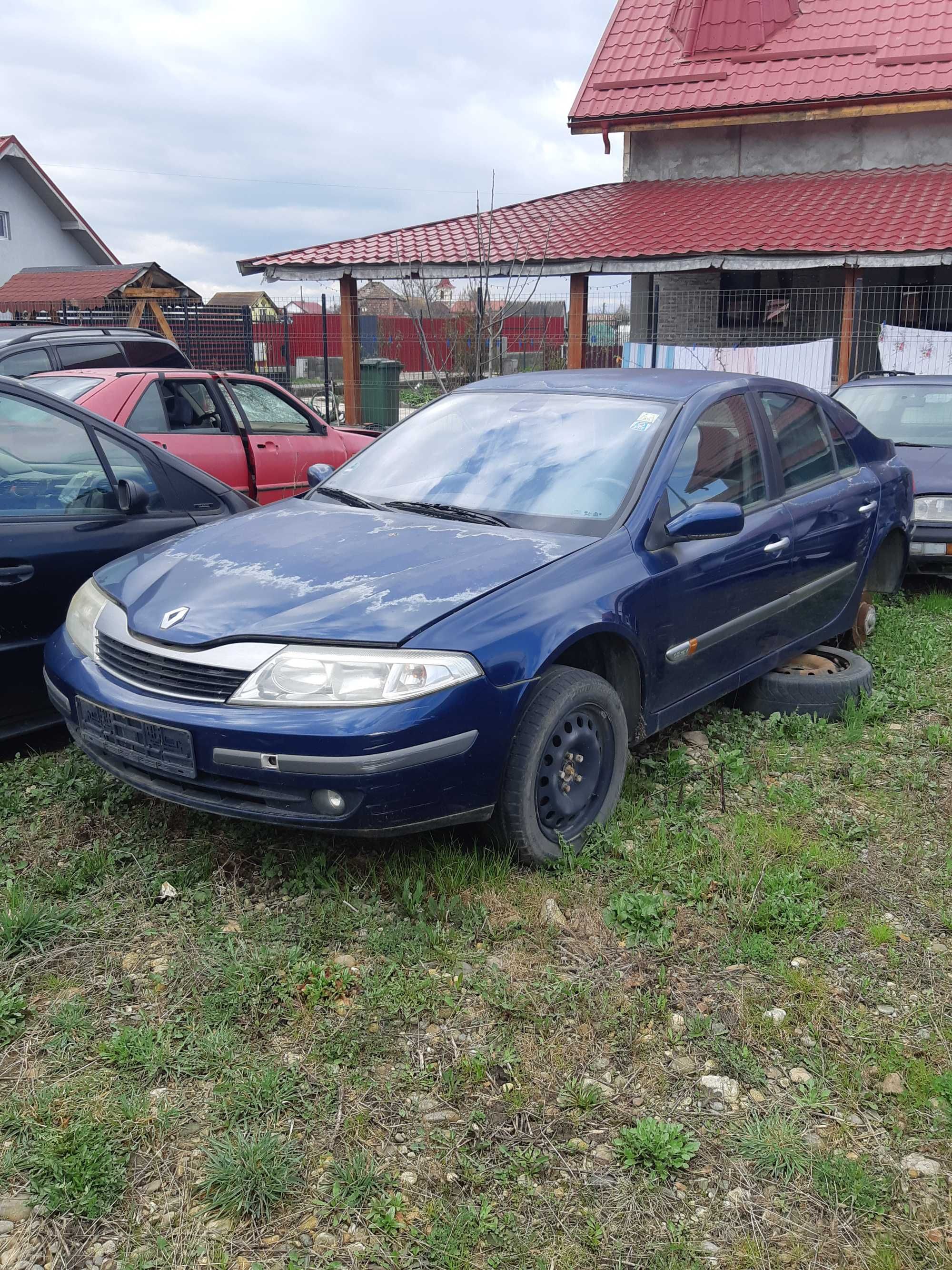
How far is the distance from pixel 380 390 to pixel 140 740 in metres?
15.3

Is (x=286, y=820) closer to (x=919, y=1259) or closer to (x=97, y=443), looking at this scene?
(x=919, y=1259)

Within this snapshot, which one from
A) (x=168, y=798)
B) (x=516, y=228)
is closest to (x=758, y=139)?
(x=516, y=228)

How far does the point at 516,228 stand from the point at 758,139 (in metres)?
4.19

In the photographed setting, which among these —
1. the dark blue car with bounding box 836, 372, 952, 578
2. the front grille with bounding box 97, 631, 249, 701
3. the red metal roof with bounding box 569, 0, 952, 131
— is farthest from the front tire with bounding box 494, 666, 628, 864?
the red metal roof with bounding box 569, 0, 952, 131

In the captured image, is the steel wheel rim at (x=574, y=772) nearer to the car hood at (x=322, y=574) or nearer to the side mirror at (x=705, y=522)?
the car hood at (x=322, y=574)

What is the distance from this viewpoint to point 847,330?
48.6ft

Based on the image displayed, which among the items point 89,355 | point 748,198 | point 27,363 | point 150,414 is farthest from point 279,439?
point 748,198

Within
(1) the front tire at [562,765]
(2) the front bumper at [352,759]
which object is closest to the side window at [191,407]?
(2) the front bumper at [352,759]

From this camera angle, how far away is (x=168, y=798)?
327cm

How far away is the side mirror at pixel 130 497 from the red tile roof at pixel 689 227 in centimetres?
1167

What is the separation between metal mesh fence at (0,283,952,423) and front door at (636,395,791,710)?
867 cm

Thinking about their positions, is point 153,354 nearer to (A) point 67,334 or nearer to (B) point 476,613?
(A) point 67,334

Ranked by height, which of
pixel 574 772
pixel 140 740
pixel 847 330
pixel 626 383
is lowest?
pixel 574 772

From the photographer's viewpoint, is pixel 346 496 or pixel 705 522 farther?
pixel 346 496
